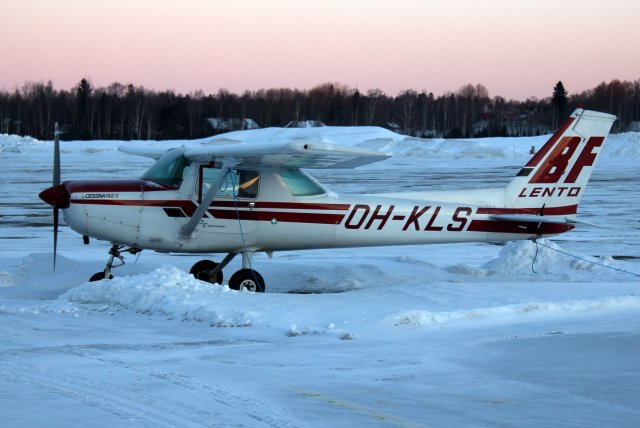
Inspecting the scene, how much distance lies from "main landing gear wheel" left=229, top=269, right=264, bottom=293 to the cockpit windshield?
1215 millimetres

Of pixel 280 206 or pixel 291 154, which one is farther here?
pixel 280 206

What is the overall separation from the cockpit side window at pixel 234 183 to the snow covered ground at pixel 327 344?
128 cm

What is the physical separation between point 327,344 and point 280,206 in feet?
12.1

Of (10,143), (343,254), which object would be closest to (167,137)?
(10,143)

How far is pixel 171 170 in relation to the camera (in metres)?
10.4

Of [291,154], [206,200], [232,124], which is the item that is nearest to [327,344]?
[291,154]

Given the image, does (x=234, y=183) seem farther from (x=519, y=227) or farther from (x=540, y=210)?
(x=540, y=210)

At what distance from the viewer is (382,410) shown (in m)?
4.96

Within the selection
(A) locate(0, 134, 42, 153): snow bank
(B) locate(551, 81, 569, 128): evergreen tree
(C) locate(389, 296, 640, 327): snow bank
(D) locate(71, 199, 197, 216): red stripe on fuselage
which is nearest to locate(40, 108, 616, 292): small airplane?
(D) locate(71, 199, 197, 216): red stripe on fuselage

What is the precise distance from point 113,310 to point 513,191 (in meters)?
5.27

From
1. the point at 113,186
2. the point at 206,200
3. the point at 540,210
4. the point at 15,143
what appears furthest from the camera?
the point at 15,143

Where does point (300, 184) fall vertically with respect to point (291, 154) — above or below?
below

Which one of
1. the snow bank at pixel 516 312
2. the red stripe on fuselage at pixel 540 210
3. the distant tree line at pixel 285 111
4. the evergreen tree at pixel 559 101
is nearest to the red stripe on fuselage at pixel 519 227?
the red stripe on fuselage at pixel 540 210

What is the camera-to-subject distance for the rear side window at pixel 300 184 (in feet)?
34.6
